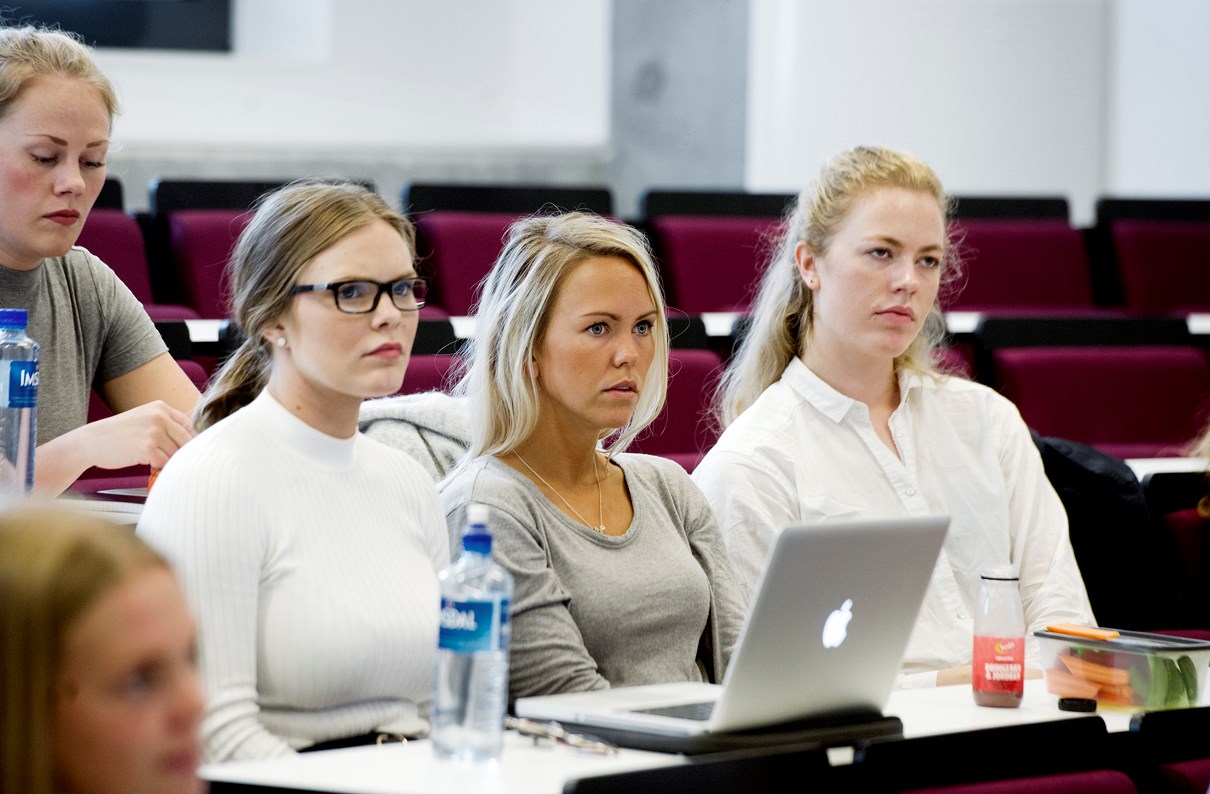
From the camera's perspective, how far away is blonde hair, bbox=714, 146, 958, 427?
8.74 feet

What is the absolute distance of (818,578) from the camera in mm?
1604

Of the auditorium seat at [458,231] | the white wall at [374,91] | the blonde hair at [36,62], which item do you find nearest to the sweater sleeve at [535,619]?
the blonde hair at [36,62]

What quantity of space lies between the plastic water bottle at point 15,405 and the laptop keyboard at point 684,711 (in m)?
0.85

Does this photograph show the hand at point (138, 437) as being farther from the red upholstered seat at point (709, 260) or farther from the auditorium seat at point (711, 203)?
the auditorium seat at point (711, 203)

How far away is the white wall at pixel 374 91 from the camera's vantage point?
4992 millimetres

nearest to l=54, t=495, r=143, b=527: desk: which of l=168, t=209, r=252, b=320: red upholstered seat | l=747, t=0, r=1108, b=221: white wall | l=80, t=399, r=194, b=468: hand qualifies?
l=80, t=399, r=194, b=468: hand

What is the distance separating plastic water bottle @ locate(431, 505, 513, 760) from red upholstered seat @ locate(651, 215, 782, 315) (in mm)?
2423

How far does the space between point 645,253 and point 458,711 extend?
0.90 metres

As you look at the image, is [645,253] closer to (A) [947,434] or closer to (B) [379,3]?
(A) [947,434]

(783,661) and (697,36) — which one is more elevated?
(697,36)

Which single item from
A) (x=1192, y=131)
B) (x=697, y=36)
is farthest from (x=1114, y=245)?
(x=697, y=36)

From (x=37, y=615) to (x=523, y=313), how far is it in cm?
136

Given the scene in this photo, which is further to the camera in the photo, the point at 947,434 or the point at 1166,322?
the point at 1166,322

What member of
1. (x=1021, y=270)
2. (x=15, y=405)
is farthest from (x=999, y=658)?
(x=1021, y=270)
